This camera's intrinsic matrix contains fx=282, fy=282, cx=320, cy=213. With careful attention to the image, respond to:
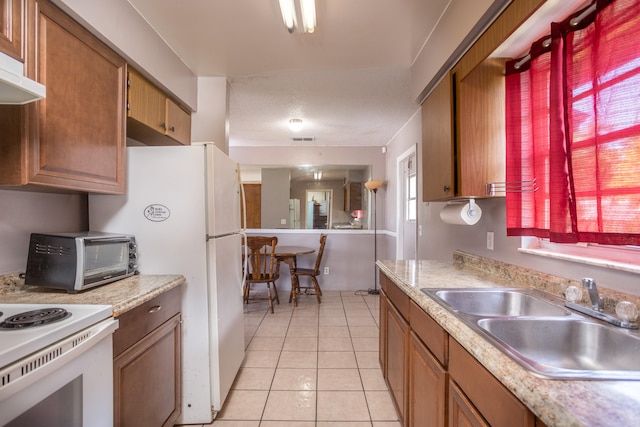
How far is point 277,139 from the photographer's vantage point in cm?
430

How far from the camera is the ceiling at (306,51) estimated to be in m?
1.58

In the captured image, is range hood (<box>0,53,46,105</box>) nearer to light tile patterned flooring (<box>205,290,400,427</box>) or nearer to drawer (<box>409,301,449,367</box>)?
drawer (<box>409,301,449,367</box>)

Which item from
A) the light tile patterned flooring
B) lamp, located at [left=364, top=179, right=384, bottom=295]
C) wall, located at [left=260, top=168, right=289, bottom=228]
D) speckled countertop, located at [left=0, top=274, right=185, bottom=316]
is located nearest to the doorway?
lamp, located at [left=364, top=179, right=384, bottom=295]

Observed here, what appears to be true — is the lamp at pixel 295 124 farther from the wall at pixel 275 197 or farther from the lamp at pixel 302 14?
the lamp at pixel 302 14

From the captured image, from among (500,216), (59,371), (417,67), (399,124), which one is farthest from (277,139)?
(59,371)

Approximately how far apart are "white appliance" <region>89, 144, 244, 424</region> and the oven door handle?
0.63 metres

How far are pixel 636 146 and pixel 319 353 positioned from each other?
2388mm

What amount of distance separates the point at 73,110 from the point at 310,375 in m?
2.17

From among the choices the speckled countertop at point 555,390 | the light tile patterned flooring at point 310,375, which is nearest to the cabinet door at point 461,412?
the speckled countertop at point 555,390

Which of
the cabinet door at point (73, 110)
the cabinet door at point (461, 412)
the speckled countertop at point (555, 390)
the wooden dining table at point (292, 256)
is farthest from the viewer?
the wooden dining table at point (292, 256)

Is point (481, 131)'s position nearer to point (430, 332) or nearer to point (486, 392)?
point (430, 332)

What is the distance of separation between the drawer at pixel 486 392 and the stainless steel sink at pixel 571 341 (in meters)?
0.11

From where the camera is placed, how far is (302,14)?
1.52 m

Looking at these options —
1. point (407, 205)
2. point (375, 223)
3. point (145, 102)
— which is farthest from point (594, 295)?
point (375, 223)
